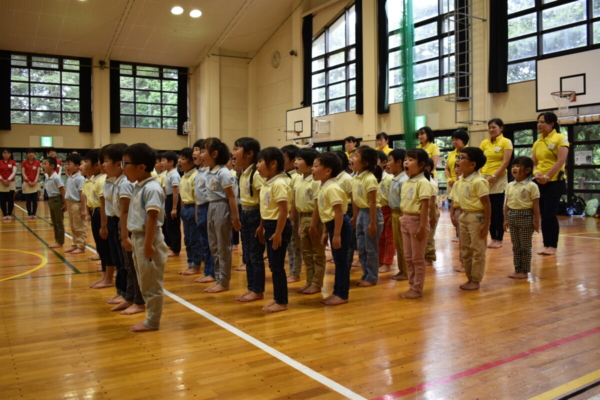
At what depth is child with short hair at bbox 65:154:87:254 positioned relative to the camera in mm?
6074

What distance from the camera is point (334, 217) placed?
3.65 meters

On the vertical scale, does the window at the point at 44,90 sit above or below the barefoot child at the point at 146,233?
above

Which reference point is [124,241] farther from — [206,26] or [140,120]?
[140,120]

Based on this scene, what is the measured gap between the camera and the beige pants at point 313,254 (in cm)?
391

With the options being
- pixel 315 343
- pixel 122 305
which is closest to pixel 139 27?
pixel 122 305

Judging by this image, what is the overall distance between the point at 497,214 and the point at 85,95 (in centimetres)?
1637

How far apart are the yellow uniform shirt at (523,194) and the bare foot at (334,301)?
6.72 feet

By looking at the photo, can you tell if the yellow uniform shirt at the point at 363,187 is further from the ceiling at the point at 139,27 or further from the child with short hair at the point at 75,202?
the ceiling at the point at 139,27

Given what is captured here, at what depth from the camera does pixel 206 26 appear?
17.1m

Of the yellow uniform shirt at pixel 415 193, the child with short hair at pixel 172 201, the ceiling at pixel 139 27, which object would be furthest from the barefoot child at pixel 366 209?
the ceiling at pixel 139 27

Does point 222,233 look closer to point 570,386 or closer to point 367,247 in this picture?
point 367,247

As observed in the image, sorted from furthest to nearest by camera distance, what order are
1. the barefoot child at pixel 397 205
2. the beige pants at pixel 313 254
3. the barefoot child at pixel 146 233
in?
the barefoot child at pixel 397 205 → the beige pants at pixel 313 254 → the barefoot child at pixel 146 233

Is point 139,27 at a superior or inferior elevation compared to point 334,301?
superior

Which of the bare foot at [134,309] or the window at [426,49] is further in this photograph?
the window at [426,49]
